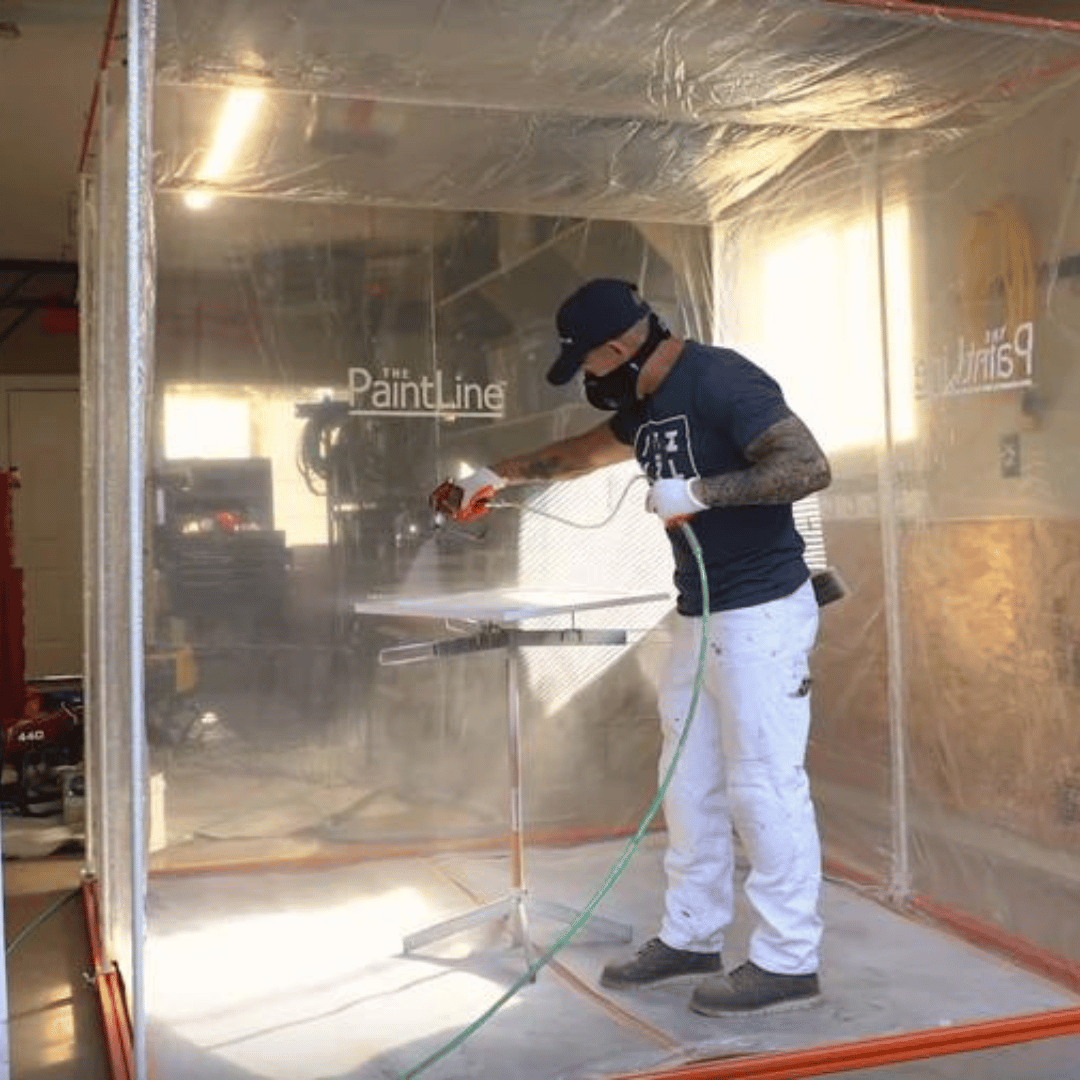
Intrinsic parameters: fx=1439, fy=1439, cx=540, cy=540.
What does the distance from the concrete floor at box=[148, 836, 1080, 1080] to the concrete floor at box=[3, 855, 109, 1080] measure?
16cm

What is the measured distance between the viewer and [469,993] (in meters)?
3.05

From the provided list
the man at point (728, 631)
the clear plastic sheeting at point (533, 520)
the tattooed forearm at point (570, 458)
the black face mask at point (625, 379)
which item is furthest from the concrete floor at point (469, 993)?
the black face mask at point (625, 379)

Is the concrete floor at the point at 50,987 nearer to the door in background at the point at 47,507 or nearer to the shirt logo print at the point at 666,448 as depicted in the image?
the shirt logo print at the point at 666,448

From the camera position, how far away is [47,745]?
538 centimetres

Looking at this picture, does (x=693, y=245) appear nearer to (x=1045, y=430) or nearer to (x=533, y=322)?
(x=533, y=322)

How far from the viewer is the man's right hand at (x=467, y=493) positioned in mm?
3293

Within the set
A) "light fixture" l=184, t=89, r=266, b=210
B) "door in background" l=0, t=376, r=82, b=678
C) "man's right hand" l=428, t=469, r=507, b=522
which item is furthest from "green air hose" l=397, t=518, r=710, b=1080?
"door in background" l=0, t=376, r=82, b=678


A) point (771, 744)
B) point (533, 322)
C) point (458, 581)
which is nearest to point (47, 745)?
point (458, 581)

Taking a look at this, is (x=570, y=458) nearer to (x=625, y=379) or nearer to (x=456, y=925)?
(x=625, y=379)

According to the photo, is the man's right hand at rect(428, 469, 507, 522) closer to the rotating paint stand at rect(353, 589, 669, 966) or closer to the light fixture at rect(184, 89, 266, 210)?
the rotating paint stand at rect(353, 589, 669, 966)

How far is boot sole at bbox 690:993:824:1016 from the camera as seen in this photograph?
280 cm

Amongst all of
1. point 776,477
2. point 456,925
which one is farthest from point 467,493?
point 456,925

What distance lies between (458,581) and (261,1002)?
59.3 inches

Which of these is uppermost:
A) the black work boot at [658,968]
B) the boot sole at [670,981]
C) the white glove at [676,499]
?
the white glove at [676,499]
